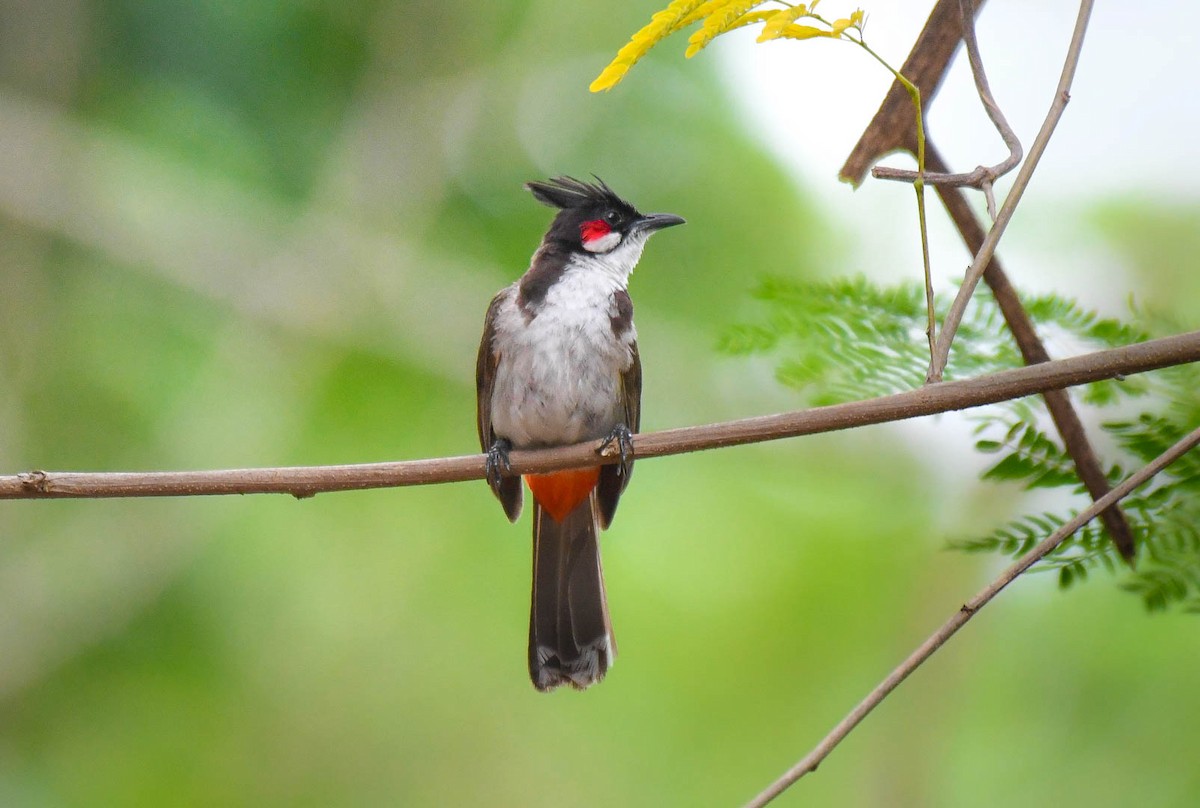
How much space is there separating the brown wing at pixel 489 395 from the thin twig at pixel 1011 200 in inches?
66.1

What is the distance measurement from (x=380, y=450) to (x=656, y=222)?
177cm

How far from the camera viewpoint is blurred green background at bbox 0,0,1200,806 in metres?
4.12

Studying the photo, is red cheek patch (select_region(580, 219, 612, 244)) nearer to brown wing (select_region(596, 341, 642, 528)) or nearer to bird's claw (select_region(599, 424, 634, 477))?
brown wing (select_region(596, 341, 642, 528))

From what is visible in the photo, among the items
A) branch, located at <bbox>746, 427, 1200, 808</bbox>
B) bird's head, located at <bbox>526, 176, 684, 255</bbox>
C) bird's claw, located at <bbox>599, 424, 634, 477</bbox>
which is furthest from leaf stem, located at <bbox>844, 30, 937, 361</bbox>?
bird's head, located at <bbox>526, 176, 684, 255</bbox>

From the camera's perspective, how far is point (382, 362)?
502 centimetres

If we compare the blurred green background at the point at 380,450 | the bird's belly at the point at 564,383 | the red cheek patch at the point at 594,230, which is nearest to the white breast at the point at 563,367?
the bird's belly at the point at 564,383

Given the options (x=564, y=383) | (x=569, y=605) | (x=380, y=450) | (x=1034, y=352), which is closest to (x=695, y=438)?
(x=1034, y=352)

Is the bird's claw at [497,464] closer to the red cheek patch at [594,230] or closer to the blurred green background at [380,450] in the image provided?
the red cheek patch at [594,230]

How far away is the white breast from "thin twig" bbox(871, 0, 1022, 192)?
4.87 feet

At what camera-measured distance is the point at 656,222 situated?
3.10m

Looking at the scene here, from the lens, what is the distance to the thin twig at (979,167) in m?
1.27

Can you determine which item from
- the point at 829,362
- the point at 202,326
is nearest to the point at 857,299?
the point at 829,362

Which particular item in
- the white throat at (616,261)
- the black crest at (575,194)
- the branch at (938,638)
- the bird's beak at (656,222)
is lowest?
the branch at (938,638)

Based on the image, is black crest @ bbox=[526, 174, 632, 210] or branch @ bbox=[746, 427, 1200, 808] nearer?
branch @ bbox=[746, 427, 1200, 808]
